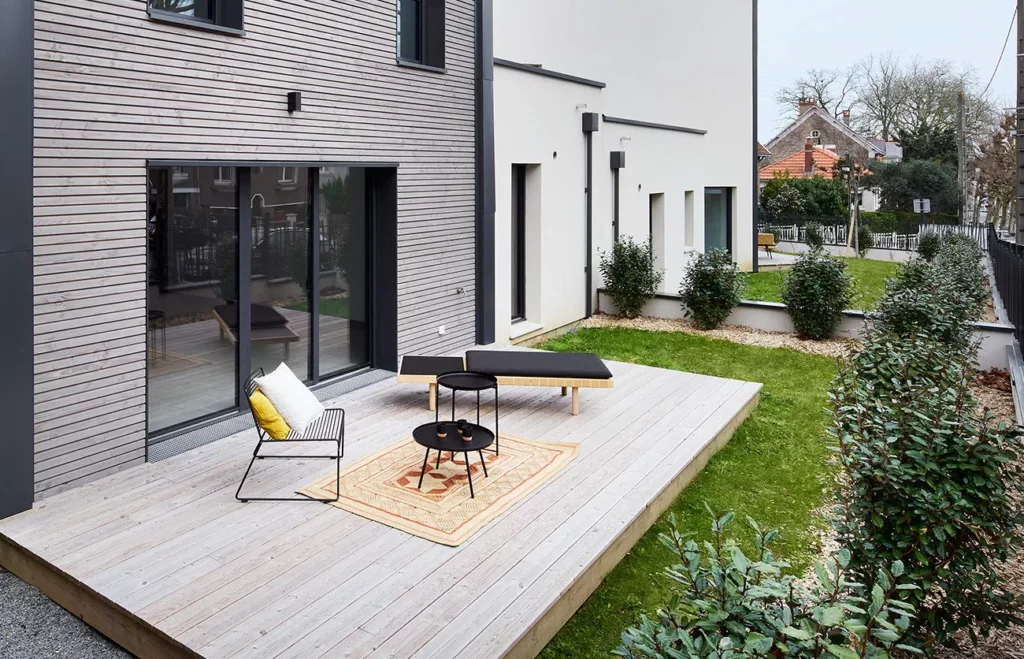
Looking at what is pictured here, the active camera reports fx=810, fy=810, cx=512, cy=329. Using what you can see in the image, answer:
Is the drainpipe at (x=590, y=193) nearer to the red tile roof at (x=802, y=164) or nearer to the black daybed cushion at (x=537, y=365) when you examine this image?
the black daybed cushion at (x=537, y=365)

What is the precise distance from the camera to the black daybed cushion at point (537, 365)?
25.4 ft

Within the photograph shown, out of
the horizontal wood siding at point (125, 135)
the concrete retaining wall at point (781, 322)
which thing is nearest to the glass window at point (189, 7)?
the horizontal wood siding at point (125, 135)

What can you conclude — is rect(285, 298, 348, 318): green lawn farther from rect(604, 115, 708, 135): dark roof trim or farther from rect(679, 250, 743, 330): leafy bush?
rect(604, 115, 708, 135): dark roof trim

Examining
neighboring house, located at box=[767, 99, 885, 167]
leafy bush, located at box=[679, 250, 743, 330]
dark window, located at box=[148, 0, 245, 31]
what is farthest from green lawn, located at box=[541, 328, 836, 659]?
neighboring house, located at box=[767, 99, 885, 167]

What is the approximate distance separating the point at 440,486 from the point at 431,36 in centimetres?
583

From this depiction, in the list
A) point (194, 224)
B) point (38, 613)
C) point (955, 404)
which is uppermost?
point (194, 224)

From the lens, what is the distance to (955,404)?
4184 mm

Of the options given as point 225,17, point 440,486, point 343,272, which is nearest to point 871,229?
point 343,272

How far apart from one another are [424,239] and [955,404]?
627 centimetres

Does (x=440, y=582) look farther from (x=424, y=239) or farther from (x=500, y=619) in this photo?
(x=424, y=239)

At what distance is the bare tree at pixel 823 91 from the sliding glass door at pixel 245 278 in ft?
155

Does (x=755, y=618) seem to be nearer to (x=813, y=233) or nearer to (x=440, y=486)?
(x=440, y=486)

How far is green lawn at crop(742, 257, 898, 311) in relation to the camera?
15251 mm

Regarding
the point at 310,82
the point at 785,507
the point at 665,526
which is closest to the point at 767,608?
the point at 665,526
